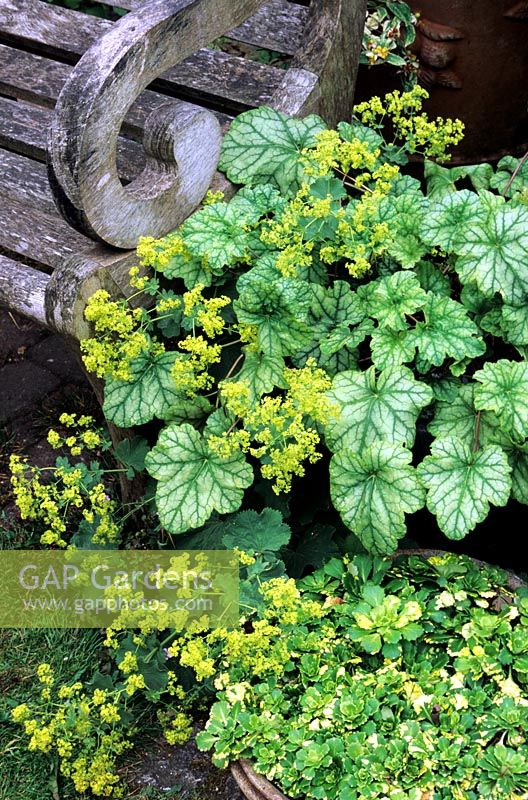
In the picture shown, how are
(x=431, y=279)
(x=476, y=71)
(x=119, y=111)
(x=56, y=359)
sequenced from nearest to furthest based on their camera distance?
(x=119, y=111)
(x=431, y=279)
(x=476, y=71)
(x=56, y=359)

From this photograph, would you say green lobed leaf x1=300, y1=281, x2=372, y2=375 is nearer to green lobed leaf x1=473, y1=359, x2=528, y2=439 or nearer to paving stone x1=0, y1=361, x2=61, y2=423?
green lobed leaf x1=473, y1=359, x2=528, y2=439

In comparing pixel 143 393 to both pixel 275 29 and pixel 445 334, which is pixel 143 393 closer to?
pixel 445 334

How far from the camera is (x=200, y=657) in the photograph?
5.90 ft

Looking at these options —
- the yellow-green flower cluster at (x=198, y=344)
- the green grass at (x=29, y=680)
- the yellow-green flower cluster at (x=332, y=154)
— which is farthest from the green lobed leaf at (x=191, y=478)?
the yellow-green flower cluster at (x=332, y=154)

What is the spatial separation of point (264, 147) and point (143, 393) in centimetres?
69

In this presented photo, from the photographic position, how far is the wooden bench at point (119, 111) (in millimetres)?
1896

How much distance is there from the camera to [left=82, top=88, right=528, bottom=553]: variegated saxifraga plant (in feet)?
6.41

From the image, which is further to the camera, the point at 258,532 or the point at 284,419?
the point at 258,532

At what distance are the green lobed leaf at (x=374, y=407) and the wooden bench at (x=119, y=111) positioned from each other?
0.58 metres

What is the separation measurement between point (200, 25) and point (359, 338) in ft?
2.57

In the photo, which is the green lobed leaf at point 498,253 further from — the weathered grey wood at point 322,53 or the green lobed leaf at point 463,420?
the weathered grey wood at point 322,53

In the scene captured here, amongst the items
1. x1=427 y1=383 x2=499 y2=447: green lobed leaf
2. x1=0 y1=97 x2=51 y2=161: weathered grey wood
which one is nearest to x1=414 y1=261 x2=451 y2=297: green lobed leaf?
x1=427 y1=383 x2=499 y2=447: green lobed leaf

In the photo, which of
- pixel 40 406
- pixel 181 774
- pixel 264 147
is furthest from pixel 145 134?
pixel 181 774

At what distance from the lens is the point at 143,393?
2178mm
